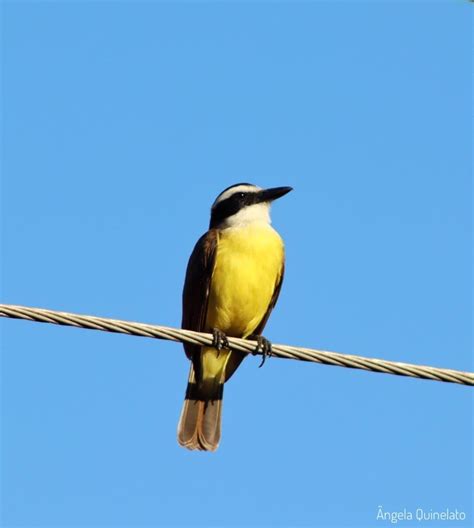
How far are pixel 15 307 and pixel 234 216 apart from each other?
357 cm

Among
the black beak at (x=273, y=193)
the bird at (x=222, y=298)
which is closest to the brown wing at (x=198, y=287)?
the bird at (x=222, y=298)

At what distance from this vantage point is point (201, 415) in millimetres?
8391

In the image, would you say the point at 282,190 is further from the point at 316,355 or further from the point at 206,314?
the point at 316,355

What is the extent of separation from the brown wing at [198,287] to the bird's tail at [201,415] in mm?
318

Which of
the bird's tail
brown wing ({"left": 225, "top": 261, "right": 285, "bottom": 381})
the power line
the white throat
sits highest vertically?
the white throat

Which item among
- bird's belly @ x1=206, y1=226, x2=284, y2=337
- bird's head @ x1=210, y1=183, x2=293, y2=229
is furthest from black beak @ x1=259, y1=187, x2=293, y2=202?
bird's belly @ x1=206, y1=226, x2=284, y2=337

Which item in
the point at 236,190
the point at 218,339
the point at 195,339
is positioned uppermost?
the point at 236,190

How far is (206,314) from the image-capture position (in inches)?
318

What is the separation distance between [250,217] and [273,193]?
35cm

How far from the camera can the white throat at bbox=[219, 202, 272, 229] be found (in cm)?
853

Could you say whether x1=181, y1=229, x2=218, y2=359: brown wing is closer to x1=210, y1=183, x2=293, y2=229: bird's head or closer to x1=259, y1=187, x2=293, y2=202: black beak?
x1=210, y1=183, x2=293, y2=229: bird's head

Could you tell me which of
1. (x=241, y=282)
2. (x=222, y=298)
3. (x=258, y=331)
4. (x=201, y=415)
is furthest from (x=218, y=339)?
(x=201, y=415)

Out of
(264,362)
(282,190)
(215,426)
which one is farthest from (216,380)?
(282,190)

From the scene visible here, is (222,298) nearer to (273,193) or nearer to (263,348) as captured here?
(263,348)
